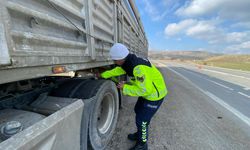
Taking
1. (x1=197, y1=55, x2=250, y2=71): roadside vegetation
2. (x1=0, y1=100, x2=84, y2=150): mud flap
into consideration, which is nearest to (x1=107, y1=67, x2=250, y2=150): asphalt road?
(x1=0, y1=100, x2=84, y2=150): mud flap

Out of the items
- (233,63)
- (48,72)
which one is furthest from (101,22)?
(233,63)

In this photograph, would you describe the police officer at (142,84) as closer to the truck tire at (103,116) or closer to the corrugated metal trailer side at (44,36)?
the truck tire at (103,116)

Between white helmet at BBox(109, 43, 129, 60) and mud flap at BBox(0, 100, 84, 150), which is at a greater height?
white helmet at BBox(109, 43, 129, 60)

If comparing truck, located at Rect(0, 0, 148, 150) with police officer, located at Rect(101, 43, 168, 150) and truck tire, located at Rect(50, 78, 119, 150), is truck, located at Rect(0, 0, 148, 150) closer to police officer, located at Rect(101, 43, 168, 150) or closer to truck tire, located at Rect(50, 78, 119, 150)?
truck tire, located at Rect(50, 78, 119, 150)

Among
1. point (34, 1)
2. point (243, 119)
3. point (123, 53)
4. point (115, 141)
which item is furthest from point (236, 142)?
point (34, 1)

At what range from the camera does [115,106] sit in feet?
8.96

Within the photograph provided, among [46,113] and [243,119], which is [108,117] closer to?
[46,113]

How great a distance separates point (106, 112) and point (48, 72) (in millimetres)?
1630

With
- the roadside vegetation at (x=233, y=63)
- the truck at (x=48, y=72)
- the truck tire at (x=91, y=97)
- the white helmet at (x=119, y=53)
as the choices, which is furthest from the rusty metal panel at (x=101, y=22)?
the roadside vegetation at (x=233, y=63)

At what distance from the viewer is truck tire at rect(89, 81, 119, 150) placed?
1832mm

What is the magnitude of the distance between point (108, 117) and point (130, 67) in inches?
44.6

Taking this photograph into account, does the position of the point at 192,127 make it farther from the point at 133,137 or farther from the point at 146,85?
the point at 146,85

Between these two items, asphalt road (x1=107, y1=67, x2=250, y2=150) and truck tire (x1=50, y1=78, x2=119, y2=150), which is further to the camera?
asphalt road (x1=107, y1=67, x2=250, y2=150)

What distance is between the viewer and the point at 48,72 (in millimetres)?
1231
